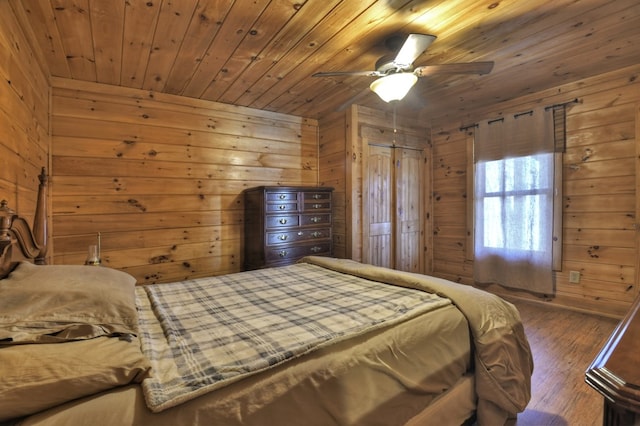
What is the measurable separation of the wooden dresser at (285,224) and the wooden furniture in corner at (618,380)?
268 centimetres

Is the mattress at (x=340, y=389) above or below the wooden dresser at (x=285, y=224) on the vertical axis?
below

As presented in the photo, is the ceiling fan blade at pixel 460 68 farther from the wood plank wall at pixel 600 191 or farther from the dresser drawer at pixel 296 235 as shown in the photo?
the dresser drawer at pixel 296 235

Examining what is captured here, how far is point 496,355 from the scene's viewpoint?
134 centimetres

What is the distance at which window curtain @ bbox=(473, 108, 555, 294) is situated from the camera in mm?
3160

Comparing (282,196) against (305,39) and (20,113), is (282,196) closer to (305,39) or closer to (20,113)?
(305,39)

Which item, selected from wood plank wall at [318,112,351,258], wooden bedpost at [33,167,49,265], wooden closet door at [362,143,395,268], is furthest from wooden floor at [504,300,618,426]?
wooden bedpost at [33,167,49,265]

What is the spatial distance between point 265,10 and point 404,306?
6.03 ft

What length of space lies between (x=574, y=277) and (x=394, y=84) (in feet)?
9.08

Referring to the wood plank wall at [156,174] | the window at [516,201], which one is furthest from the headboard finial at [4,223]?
the window at [516,201]

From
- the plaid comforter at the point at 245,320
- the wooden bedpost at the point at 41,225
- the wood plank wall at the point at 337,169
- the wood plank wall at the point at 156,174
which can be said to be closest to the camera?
the plaid comforter at the point at 245,320

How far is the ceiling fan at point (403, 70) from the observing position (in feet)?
6.12

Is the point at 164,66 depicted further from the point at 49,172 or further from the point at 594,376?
the point at 594,376

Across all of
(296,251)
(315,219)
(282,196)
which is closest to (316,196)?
(315,219)

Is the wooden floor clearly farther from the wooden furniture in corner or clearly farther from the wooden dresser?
the wooden dresser
